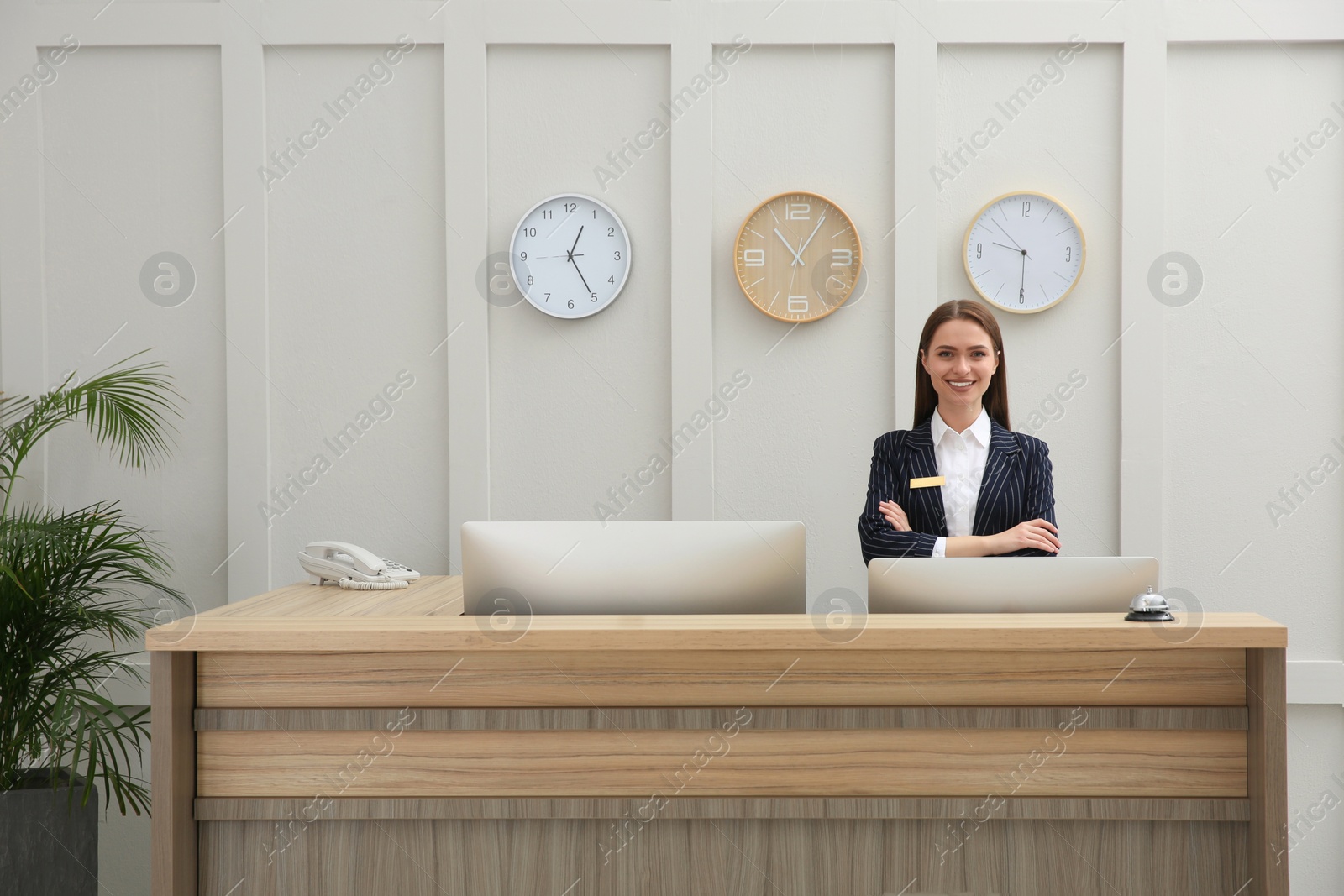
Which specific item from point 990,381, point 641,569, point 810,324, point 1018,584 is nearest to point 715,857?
point 641,569

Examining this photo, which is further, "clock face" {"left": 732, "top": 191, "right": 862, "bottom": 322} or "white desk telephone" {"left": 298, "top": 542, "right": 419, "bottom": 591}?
"clock face" {"left": 732, "top": 191, "right": 862, "bottom": 322}

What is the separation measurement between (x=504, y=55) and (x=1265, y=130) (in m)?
2.57

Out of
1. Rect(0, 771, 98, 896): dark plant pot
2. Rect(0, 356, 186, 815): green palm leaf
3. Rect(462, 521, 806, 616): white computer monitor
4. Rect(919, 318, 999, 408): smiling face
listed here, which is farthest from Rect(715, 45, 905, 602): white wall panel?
Rect(0, 771, 98, 896): dark plant pot

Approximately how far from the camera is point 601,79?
10.2 ft

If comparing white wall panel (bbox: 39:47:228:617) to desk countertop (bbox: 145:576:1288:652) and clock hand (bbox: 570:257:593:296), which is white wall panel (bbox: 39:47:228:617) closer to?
clock hand (bbox: 570:257:593:296)

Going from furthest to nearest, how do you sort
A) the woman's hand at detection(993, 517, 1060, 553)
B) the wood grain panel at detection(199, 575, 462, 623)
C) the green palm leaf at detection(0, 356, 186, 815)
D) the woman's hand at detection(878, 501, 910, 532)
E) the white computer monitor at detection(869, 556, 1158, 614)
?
the green palm leaf at detection(0, 356, 186, 815) < the woman's hand at detection(878, 501, 910, 532) < the woman's hand at detection(993, 517, 1060, 553) < the wood grain panel at detection(199, 575, 462, 623) < the white computer monitor at detection(869, 556, 1158, 614)

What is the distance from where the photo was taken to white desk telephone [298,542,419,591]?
2381 mm

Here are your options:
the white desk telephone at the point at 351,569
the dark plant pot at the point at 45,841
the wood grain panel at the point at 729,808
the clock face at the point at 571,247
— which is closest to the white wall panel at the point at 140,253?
the dark plant pot at the point at 45,841

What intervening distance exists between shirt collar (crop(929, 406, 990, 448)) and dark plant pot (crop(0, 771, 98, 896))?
8.37 ft

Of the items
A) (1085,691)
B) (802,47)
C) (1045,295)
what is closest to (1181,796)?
(1085,691)

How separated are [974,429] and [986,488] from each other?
0.17 metres

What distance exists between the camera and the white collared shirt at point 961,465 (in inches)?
95.0

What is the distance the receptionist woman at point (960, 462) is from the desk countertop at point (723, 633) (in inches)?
31.0

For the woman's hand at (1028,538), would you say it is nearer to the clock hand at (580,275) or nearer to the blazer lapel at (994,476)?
the blazer lapel at (994,476)
